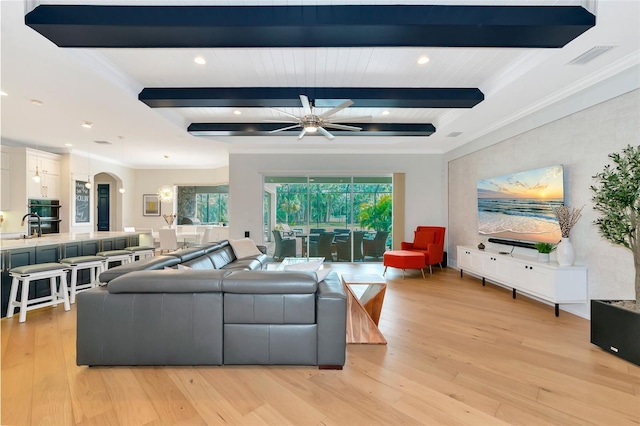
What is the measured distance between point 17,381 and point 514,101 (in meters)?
5.95

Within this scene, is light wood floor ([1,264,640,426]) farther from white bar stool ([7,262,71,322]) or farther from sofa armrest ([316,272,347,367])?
white bar stool ([7,262,71,322])

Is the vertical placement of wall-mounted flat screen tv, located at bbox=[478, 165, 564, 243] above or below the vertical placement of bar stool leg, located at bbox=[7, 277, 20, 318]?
above

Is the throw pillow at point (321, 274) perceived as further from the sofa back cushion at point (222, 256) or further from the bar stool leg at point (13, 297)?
the bar stool leg at point (13, 297)

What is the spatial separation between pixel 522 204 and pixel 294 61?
12.9 ft

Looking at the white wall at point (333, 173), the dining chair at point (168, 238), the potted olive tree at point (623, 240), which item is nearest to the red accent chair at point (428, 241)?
the white wall at point (333, 173)

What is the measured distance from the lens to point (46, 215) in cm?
732

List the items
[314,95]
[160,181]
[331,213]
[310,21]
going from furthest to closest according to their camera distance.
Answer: [160,181]
[331,213]
[314,95]
[310,21]

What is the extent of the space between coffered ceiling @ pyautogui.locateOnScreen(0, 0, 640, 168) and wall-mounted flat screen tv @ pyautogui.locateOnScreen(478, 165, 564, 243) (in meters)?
0.98

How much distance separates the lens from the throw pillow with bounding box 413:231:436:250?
659cm

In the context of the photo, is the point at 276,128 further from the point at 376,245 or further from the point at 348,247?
Answer: the point at 376,245

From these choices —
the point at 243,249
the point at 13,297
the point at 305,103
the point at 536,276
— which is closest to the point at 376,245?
the point at 243,249

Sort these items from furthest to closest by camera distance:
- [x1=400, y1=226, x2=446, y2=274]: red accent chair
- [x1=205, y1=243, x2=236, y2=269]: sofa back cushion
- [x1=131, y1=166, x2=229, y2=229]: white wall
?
[x1=131, y1=166, x2=229, y2=229]: white wall, [x1=400, y1=226, x2=446, y2=274]: red accent chair, [x1=205, y1=243, x2=236, y2=269]: sofa back cushion

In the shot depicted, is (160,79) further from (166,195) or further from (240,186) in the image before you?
(166,195)

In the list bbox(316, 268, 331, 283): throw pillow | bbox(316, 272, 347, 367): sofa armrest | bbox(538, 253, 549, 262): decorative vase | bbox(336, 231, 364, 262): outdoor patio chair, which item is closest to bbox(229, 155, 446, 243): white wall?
bbox(336, 231, 364, 262): outdoor patio chair
